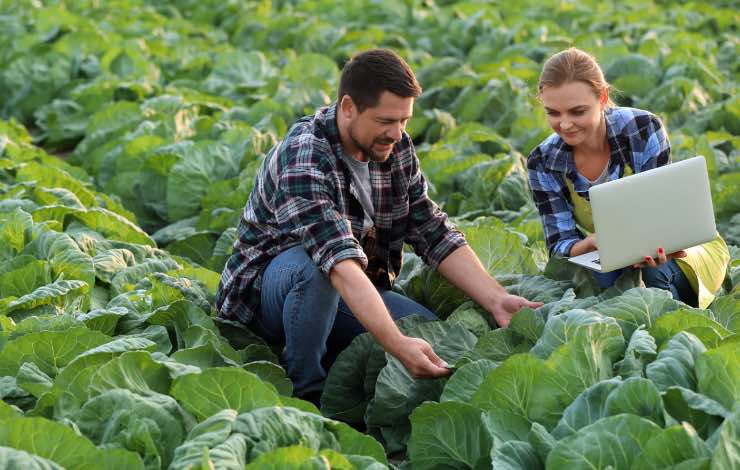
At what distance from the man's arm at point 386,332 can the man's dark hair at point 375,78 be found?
632 mm

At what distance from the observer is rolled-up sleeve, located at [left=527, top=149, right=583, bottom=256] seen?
15.6 feet

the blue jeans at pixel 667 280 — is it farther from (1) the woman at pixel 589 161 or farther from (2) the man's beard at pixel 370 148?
(2) the man's beard at pixel 370 148

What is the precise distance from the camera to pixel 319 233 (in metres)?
4.20

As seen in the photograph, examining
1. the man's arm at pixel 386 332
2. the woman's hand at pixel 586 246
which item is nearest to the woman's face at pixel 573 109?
the woman's hand at pixel 586 246

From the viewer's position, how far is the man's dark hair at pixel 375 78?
413 centimetres

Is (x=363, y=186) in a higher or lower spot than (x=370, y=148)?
lower

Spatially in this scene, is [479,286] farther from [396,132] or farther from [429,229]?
[396,132]

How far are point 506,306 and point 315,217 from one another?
0.86m

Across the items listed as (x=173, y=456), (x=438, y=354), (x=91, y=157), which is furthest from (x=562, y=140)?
(x=91, y=157)

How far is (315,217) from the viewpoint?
4.22 meters

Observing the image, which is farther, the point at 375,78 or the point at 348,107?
the point at 348,107

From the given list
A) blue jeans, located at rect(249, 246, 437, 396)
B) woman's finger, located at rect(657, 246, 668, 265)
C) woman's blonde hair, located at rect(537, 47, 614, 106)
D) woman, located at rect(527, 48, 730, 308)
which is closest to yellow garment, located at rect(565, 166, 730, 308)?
woman, located at rect(527, 48, 730, 308)

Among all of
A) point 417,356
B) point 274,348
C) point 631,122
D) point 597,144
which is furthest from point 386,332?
point 631,122

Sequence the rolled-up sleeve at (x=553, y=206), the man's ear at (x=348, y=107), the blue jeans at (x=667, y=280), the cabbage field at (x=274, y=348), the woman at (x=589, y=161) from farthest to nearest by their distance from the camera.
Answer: the rolled-up sleeve at (x=553, y=206) → the blue jeans at (x=667, y=280) → the woman at (x=589, y=161) → the man's ear at (x=348, y=107) → the cabbage field at (x=274, y=348)
